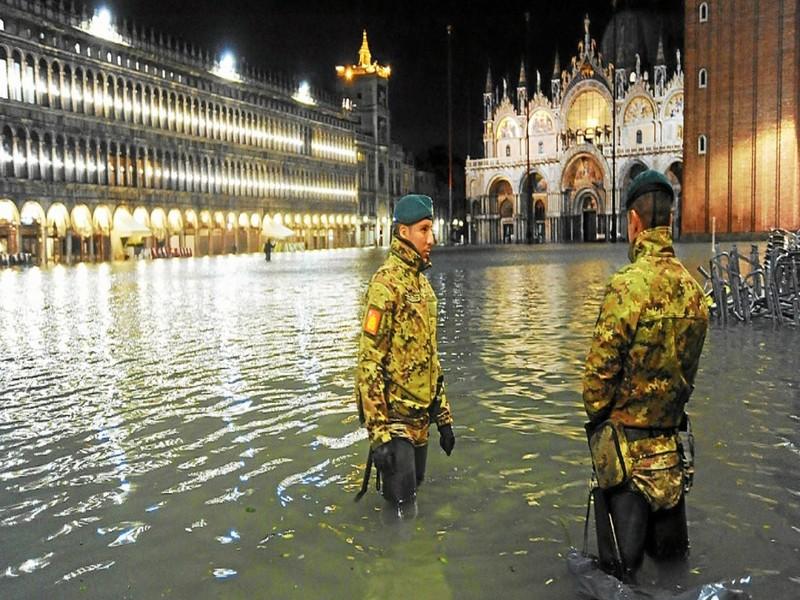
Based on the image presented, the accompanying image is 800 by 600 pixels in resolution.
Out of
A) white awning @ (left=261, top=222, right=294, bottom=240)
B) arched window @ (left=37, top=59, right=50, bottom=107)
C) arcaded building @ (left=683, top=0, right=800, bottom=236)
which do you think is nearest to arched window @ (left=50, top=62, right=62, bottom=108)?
arched window @ (left=37, top=59, right=50, bottom=107)

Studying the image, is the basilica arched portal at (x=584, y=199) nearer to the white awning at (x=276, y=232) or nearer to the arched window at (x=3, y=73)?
the white awning at (x=276, y=232)

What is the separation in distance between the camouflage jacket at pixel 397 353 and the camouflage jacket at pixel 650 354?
120cm

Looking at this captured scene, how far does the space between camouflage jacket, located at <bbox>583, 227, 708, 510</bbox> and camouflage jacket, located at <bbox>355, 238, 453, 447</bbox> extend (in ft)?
3.92

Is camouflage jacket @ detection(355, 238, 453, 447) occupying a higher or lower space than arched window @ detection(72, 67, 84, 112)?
lower

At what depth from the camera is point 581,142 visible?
3698 inches

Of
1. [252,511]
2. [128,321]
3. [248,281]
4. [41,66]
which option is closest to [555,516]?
[252,511]

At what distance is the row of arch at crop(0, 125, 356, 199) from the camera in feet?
183

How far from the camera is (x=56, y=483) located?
586 centimetres

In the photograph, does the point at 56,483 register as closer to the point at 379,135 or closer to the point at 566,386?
the point at 566,386

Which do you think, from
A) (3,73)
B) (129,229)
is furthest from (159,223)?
(3,73)

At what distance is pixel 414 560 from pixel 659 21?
346 feet

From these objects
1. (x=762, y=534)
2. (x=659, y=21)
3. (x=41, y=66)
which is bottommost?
(x=762, y=534)

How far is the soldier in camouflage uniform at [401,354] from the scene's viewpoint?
4.41 meters

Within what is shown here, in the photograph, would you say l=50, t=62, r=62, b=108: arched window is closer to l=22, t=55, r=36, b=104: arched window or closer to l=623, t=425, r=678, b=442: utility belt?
l=22, t=55, r=36, b=104: arched window
